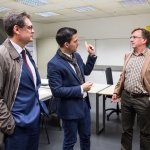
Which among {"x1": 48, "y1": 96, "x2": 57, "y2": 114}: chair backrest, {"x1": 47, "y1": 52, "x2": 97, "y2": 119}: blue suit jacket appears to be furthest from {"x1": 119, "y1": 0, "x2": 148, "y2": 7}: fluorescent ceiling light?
{"x1": 47, "y1": 52, "x2": 97, "y2": 119}: blue suit jacket

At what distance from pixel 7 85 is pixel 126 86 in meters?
1.34

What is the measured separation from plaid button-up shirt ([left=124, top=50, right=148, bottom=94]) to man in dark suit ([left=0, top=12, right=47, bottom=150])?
110cm

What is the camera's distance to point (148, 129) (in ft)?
6.59

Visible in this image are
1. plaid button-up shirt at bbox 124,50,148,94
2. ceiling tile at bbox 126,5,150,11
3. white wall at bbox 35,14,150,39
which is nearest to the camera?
plaid button-up shirt at bbox 124,50,148,94

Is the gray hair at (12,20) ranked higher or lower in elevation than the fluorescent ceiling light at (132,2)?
lower

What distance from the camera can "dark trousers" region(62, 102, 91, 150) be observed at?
5.38ft

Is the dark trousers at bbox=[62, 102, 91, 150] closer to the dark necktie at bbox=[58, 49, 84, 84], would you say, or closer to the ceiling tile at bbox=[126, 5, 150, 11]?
the dark necktie at bbox=[58, 49, 84, 84]

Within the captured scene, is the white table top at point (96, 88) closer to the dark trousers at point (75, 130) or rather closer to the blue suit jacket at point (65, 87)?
the dark trousers at point (75, 130)

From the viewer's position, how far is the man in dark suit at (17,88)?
119 cm

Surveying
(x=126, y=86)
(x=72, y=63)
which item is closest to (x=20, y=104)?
(x=72, y=63)

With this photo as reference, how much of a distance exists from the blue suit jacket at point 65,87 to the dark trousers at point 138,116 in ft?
2.22

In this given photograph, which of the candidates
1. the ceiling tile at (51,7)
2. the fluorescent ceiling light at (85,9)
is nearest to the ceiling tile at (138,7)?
the fluorescent ceiling light at (85,9)

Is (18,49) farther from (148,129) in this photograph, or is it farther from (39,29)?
Result: (39,29)

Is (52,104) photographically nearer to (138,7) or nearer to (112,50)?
(138,7)
